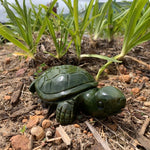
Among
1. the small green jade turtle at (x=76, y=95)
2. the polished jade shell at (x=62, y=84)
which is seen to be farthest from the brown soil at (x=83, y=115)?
the polished jade shell at (x=62, y=84)

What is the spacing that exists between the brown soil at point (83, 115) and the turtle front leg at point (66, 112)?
66 millimetres

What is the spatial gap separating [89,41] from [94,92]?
5.52 ft

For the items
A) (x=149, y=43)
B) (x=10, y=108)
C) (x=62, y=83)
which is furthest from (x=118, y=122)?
(x=149, y=43)

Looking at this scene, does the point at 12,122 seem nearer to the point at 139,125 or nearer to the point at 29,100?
the point at 29,100

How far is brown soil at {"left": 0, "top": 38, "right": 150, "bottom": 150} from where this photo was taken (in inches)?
45.6

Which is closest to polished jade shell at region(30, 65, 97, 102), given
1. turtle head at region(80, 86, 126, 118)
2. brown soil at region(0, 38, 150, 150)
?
turtle head at region(80, 86, 126, 118)

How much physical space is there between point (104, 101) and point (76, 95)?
0.28m

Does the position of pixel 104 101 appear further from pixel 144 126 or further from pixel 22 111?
pixel 22 111

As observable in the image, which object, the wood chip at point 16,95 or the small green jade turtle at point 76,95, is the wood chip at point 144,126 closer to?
the small green jade turtle at point 76,95

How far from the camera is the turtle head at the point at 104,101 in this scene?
1.12m

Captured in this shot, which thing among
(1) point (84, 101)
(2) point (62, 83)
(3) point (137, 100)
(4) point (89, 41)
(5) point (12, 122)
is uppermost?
(4) point (89, 41)

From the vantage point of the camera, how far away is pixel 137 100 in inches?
63.6

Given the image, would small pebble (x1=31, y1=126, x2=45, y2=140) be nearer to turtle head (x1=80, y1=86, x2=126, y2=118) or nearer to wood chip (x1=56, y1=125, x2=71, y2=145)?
wood chip (x1=56, y1=125, x2=71, y2=145)

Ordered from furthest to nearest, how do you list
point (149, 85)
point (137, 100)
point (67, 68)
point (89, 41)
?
point (89, 41) → point (149, 85) → point (137, 100) → point (67, 68)
